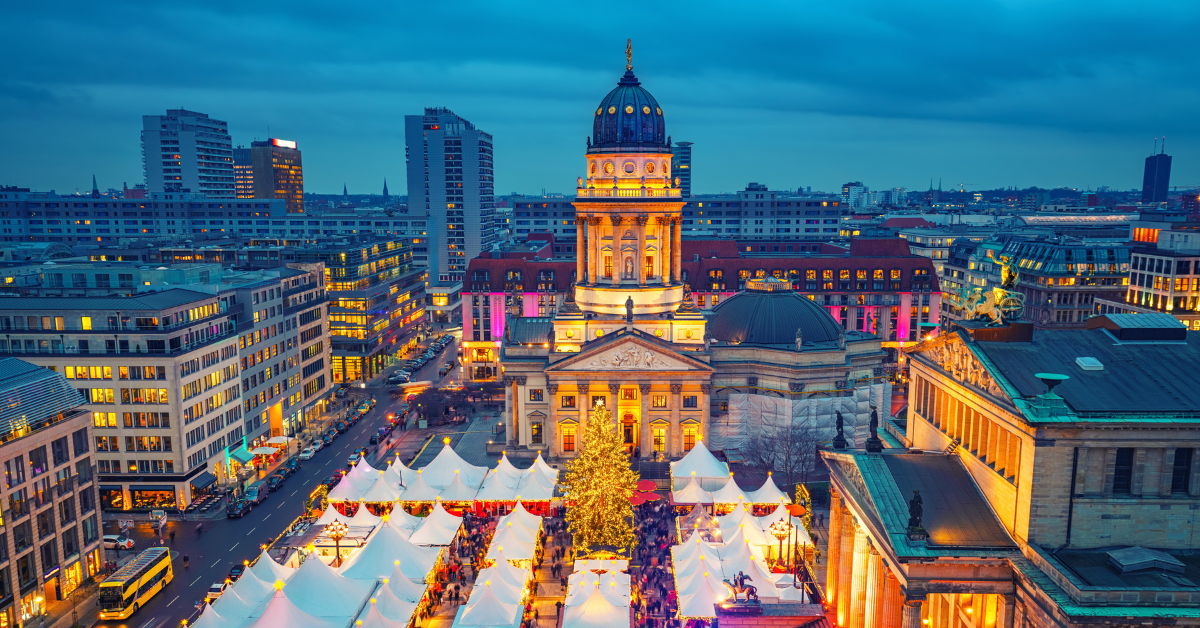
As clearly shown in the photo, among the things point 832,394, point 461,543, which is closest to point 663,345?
point 832,394

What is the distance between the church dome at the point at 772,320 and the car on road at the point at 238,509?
5543 cm

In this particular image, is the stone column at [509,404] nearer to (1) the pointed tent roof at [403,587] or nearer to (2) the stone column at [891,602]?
(1) the pointed tent roof at [403,587]

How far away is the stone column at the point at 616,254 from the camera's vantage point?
94000 millimetres

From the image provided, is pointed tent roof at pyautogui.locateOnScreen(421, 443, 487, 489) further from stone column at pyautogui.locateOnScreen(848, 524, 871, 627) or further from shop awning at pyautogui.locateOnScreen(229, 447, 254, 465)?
stone column at pyautogui.locateOnScreen(848, 524, 871, 627)

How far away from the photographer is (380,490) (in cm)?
6819

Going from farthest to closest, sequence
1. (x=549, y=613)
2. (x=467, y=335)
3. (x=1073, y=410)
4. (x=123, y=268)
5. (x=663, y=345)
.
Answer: (x=467, y=335), (x=123, y=268), (x=663, y=345), (x=549, y=613), (x=1073, y=410)

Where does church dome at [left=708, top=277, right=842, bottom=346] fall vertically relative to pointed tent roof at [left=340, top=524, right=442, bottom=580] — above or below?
A: above

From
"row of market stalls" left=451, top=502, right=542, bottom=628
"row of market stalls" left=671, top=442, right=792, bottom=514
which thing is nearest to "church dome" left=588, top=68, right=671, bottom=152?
"row of market stalls" left=671, top=442, right=792, bottom=514

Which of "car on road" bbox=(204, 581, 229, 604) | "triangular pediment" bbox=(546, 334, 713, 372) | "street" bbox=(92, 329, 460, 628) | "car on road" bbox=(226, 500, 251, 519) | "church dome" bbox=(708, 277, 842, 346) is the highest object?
"church dome" bbox=(708, 277, 842, 346)

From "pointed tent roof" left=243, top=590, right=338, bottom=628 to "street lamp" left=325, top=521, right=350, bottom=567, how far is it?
43.6ft

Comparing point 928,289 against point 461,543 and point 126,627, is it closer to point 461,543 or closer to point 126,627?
point 461,543

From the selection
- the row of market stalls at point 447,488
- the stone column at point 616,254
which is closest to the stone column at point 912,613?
the row of market stalls at point 447,488

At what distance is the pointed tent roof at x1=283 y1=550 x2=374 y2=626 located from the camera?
46312mm

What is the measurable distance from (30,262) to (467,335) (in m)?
66.1
